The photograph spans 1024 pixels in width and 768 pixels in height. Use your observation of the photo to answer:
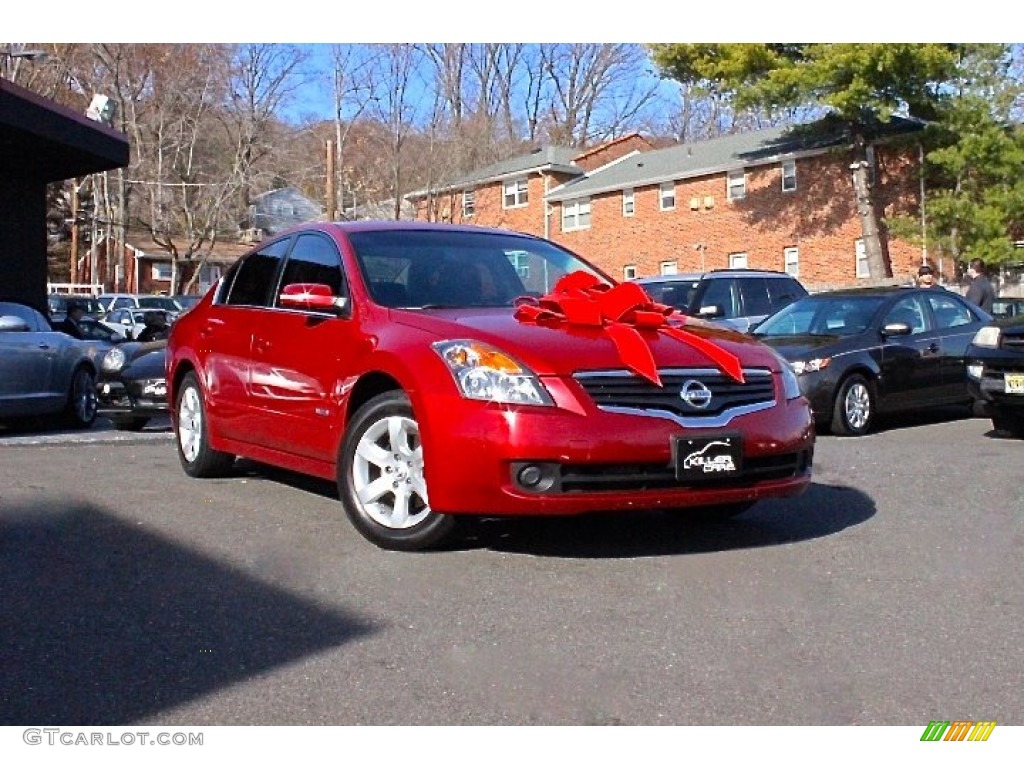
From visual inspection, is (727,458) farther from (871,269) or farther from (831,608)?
(871,269)

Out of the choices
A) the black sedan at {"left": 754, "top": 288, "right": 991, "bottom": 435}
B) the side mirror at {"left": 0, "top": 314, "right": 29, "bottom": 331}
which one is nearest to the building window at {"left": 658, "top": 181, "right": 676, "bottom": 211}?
the black sedan at {"left": 754, "top": 288, "right": 991, "bottom": 435}

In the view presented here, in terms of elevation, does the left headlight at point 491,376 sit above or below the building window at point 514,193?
below

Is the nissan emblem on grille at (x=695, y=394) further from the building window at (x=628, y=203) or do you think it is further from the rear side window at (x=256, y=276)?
the building window at (x=628, y=203)

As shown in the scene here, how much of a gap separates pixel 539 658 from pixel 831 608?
4.09 ft

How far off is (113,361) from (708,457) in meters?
7.87

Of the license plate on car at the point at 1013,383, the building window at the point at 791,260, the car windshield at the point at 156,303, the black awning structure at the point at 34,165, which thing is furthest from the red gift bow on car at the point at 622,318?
the car windshield at the point at 156,303

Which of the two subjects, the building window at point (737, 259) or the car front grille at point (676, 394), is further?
the building window at point (737, 259)

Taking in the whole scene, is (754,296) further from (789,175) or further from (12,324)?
(789,175)

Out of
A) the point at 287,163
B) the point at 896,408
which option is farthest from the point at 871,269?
the point at 287,163

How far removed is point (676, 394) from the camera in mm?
5031

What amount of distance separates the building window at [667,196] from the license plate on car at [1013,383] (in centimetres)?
3173

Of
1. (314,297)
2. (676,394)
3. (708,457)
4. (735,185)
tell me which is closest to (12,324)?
(314,297)

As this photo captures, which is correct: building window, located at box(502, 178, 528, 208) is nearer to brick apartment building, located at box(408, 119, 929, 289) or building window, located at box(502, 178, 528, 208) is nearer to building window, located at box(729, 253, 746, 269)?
brick apartment building, located at box(408, 119, 929, 289)

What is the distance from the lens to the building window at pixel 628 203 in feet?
138
